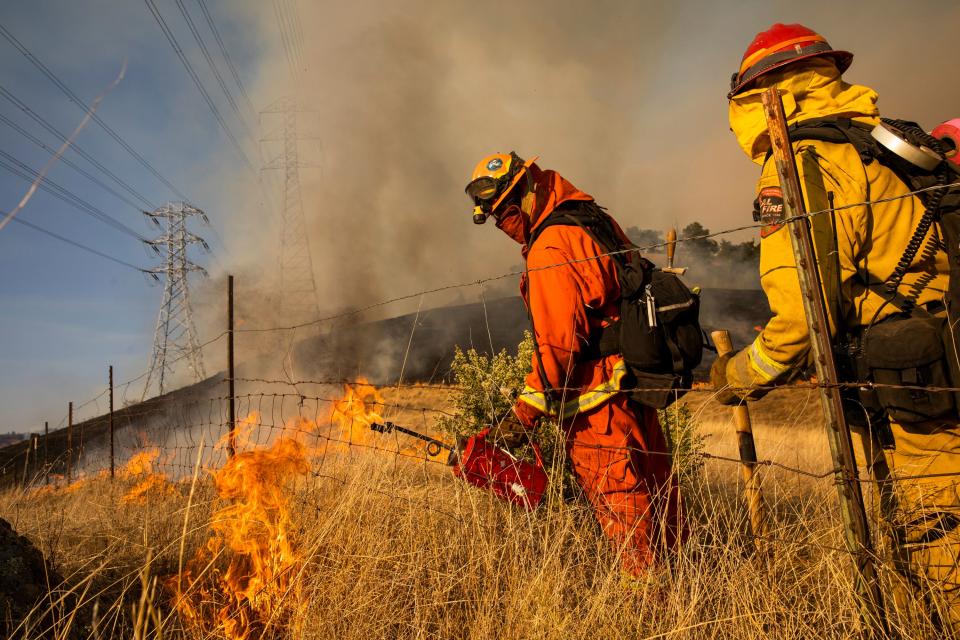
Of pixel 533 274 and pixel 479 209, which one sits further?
pixel 479 209

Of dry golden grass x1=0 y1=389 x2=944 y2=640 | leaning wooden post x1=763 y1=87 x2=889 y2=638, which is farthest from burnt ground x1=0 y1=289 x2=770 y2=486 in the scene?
leaning wooden post x1=763 y1=87 x2=889 y2=638

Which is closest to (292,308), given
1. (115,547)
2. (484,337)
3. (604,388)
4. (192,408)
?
(192,408)

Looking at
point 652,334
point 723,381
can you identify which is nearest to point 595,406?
point 652,334

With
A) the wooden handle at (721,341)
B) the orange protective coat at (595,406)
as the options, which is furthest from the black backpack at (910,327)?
the wooden handle at (721,341)

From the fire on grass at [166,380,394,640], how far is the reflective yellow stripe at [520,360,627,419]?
3.14ft

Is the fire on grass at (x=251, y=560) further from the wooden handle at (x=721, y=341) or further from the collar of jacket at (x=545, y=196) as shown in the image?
the wooden handle at (x=721, y=341)

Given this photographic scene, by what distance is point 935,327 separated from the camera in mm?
1707

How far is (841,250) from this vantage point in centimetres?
182

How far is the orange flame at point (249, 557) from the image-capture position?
7.70ft

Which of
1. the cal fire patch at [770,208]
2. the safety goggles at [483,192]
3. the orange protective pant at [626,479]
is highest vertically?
the safety goggles at [483,192]

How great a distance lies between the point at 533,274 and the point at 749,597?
1.58 meters

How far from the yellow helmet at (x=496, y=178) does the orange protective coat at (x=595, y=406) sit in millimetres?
478

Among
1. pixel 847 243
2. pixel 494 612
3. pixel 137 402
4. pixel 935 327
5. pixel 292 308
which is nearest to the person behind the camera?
pixel 935 327

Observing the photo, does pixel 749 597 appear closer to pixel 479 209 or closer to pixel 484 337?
pixel 479 209
